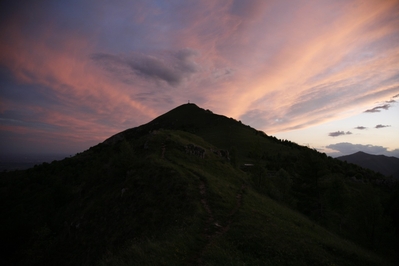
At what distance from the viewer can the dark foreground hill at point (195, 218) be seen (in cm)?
1405

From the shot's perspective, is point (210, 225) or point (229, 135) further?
point (229, 135)

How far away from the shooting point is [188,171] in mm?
33875

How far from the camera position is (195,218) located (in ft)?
64.4

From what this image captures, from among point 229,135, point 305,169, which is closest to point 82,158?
point 229,135

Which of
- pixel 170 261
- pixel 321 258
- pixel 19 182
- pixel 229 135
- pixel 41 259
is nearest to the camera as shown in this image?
pixel 170 261

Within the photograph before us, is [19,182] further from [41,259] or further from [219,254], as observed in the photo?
[219,254]

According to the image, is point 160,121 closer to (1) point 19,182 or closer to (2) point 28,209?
(1) point 19,182

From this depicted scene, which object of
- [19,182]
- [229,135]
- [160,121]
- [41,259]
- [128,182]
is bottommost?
[41,259]

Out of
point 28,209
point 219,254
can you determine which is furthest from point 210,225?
point 28,209

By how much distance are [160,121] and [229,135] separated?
3201 inches

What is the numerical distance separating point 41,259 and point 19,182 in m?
79.7

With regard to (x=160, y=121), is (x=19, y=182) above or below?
below

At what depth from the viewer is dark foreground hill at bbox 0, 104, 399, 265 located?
553 inches

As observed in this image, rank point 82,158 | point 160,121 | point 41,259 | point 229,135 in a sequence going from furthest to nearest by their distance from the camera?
point 160,121 → point 229,135 → point 82,158 → point 41,259
